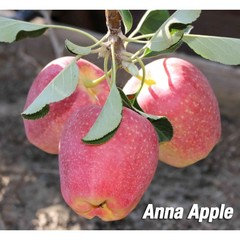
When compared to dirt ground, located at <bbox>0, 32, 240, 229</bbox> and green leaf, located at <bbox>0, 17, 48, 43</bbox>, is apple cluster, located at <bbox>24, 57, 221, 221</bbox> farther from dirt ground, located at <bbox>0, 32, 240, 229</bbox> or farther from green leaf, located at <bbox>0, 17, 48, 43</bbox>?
dirt ground, located at <bbox>0, 32, 240, 229</bbox>

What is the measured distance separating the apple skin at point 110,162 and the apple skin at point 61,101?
6 cm

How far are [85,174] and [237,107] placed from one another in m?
2.19

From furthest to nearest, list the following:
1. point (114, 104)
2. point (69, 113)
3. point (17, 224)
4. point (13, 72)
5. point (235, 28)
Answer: point (13, 72)
point (235, 28)
point (17, 224)
point (69, 113)
point (114, 104)

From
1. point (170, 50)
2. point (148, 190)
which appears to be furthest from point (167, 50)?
point (148, 190)

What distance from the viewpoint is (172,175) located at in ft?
8.34

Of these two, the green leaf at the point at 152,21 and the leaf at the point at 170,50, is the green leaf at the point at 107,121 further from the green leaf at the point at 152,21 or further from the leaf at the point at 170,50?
the green leaf at the point at 152,21

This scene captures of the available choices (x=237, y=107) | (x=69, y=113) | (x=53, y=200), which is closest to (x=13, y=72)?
(x=53, y=200)

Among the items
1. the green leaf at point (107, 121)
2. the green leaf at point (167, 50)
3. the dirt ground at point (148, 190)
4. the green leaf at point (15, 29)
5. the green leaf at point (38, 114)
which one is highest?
the green leaf at point (15, 29)

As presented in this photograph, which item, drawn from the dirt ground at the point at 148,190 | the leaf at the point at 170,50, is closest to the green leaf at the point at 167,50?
the leaf at the point at 170,50

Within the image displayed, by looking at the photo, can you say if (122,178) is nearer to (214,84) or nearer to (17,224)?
(17,224)

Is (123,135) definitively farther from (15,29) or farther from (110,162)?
(15,29)

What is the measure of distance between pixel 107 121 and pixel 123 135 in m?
0.04

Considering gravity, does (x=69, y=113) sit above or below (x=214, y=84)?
above

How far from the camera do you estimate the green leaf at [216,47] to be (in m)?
0.74
